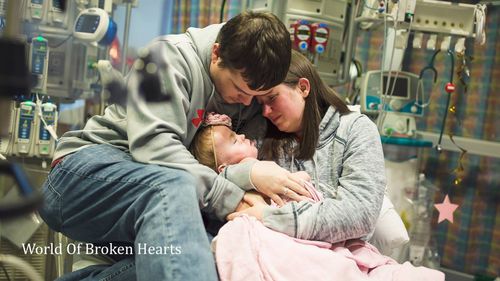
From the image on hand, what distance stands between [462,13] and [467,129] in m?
1.03

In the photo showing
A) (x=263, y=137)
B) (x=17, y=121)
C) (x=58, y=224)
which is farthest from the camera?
(x=17, y=121)

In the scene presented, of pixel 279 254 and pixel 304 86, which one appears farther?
pixel 304 86

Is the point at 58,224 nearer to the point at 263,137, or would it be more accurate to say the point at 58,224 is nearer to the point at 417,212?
the point at 263,137

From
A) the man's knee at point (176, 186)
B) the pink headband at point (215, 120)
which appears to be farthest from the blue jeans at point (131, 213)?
the pink headband at point (215, 120)

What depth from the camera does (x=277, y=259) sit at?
55.7 inches

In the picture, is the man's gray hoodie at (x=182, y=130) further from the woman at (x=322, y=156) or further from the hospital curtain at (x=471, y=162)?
the hospital curtain at (x=471, y=162)

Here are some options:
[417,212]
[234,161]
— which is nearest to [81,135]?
[234,161]

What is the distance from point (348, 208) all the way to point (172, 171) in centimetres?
52

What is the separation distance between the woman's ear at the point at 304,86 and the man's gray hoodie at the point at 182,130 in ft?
0.74

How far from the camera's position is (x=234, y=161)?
5.67 ft

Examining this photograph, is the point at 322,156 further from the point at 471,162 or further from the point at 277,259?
the point at 471,162

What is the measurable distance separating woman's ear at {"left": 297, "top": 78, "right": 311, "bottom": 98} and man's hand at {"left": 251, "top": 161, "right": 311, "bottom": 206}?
0.32m

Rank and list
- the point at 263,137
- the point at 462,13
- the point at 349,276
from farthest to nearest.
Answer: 1. the point at 462,13
2. the point at 263,137
3. the point at 349,276

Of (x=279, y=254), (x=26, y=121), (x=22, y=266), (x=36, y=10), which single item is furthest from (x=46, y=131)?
(x=36, y=10)
